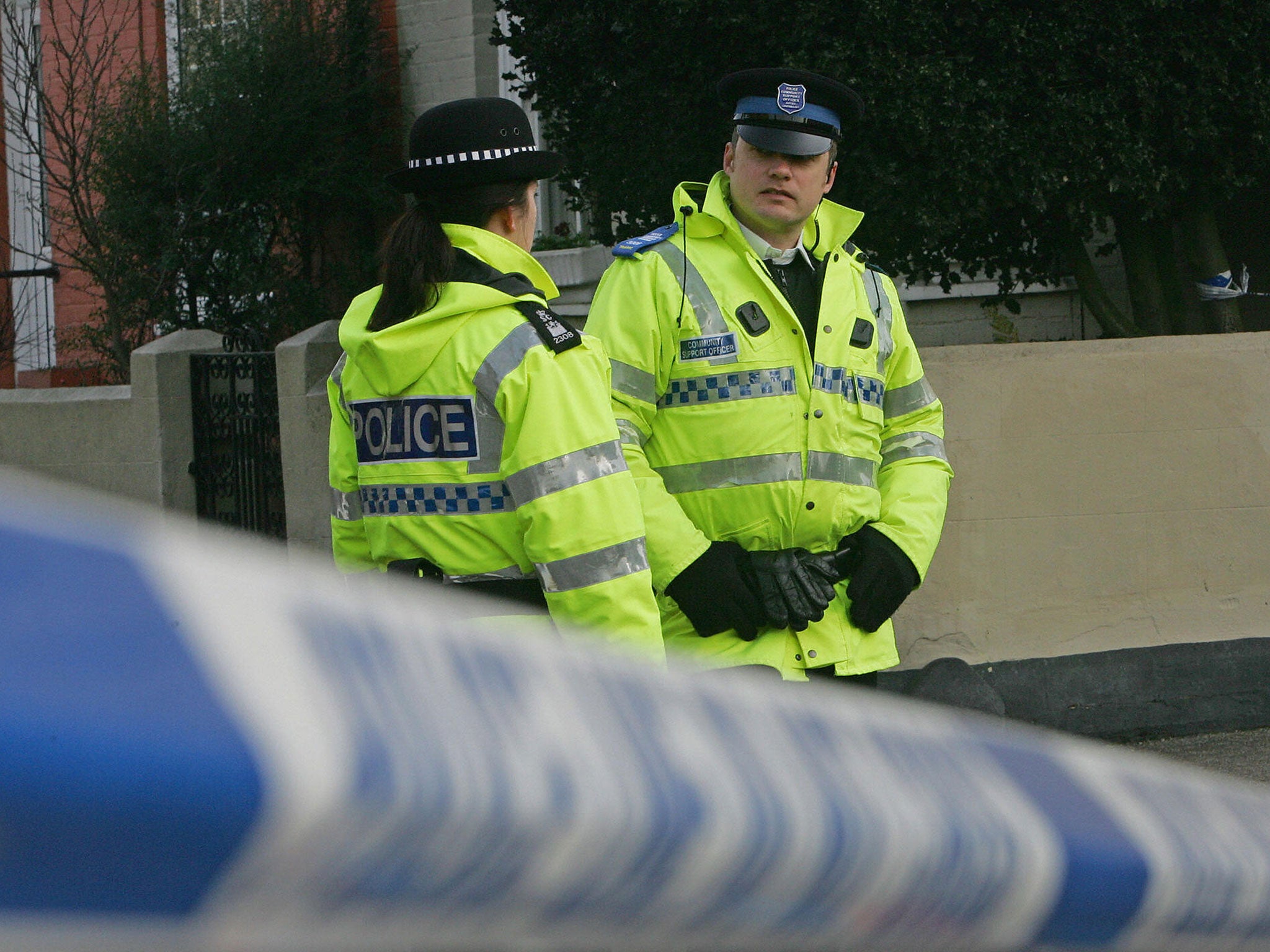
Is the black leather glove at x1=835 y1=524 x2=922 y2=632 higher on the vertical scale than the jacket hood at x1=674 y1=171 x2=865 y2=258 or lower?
lower

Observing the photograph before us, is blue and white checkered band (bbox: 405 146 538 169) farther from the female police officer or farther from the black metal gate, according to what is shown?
the black metal gate

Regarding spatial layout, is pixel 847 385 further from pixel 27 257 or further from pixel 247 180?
pixel 27 257

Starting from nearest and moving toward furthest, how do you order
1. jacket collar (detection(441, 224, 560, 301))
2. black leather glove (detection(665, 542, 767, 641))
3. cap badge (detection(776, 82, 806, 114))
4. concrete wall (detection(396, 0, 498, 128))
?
1. jacket collar (detection(441, 224, 560, 301))
2. black leather glove (detection(665, 542, 767, 641))
3. cap badge (detection(776, 82, 806, 114))
4. concrete wall (detection(396, 0, 498, 128))

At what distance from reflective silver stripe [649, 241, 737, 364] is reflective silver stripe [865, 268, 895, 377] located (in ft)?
1.21

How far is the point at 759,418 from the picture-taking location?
3.04 metres

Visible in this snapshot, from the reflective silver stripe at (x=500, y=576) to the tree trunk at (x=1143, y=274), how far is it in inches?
243

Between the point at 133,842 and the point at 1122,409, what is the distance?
534 centimetres

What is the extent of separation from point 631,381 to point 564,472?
764mm

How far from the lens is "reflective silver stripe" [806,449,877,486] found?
307 centimetres

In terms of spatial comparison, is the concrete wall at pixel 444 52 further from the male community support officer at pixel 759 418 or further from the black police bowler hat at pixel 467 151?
the black police bowler hat at pixel 467 151

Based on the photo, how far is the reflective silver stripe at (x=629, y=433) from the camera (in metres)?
3.04

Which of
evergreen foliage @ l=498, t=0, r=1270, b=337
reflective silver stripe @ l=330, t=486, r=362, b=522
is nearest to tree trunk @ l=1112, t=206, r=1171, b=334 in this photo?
evergreen foliage @ l=498, t=0, r=1270, b=337

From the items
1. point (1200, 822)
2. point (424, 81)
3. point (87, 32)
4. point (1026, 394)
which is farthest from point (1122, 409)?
point (87, 32)

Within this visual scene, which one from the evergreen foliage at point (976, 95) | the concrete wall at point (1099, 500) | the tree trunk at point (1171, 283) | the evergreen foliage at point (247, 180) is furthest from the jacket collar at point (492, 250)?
the evergreen foliage at point (247, 180)
